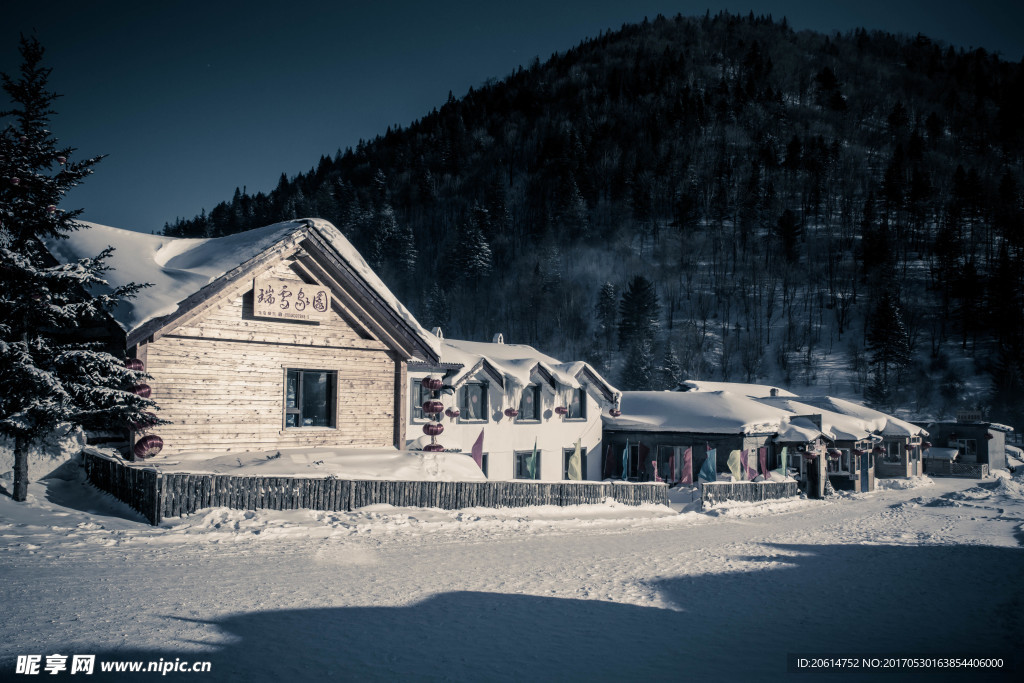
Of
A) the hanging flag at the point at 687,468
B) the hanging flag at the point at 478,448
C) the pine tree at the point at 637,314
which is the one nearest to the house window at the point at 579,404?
the hanging flag at the point at 687,468

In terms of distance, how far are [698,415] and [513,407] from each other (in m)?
10.1

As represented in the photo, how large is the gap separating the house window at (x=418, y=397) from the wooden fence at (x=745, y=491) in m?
10.8

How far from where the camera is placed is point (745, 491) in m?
27.5

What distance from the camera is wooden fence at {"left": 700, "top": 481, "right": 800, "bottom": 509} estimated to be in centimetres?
2534

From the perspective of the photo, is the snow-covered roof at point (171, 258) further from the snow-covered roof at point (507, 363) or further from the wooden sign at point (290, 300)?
the snow-covered roof at point (507, 363)

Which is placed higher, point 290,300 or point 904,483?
point 290,300

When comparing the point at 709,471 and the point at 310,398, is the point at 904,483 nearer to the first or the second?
the point at 709,471

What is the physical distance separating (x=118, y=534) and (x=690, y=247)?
4549 inches

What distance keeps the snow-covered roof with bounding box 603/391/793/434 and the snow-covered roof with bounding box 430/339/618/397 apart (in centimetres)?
239

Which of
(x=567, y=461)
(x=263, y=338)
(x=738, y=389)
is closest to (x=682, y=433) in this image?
(x=567, y=461)

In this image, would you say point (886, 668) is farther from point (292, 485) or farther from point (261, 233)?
point (261, 233)

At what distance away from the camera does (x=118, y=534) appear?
1109 cm

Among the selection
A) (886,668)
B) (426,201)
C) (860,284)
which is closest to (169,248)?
(886,668)

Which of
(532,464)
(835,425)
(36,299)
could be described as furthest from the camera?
(835,425)
